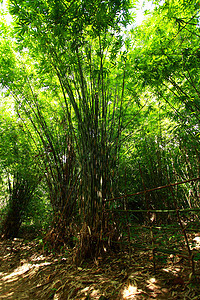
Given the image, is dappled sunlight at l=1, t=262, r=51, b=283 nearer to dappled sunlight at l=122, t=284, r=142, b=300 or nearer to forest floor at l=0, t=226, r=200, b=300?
forest floor at l=0, t=226, r=200, b=300

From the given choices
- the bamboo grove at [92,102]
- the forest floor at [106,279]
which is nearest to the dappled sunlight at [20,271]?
the forest floor at [106,279]

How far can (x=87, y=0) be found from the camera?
134 cm

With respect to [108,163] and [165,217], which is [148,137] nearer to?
[165,217]

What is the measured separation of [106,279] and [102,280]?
0.03 m

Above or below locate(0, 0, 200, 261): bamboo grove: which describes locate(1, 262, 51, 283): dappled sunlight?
below

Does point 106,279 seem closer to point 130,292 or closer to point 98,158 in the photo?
point 130,292

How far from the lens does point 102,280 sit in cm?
120

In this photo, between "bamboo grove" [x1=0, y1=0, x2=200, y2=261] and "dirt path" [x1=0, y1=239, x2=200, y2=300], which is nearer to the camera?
"dirt path" [x1=0, y1=239, x2=200, y2=300]

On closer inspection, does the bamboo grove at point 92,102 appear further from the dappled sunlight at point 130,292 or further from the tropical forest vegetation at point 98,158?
the dappled sunlight at point 130,292

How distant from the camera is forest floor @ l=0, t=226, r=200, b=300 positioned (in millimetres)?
967

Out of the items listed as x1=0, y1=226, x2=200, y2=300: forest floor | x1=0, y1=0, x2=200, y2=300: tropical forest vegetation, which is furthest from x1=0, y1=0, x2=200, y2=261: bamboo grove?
x1=0, y1=226, x2=200, y2=300: forest floor

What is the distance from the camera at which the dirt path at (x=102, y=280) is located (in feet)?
3.18

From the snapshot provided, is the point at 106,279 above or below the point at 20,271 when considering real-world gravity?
above

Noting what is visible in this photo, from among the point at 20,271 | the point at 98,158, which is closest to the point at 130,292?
the point at 98,158
